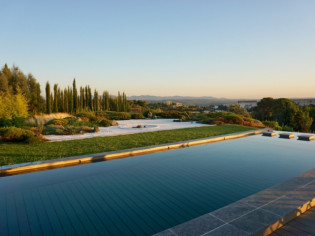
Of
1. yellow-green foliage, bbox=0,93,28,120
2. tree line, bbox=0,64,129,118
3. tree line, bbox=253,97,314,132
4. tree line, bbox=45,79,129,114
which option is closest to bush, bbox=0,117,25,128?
yellow-green foliage, bbox=0,93,28,120

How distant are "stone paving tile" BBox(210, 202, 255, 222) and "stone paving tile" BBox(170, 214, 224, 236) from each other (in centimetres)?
10

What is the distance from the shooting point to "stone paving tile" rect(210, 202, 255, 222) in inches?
90.7

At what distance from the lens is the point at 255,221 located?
7.20 ft

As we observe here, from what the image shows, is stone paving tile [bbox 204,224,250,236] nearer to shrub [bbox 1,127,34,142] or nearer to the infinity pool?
the infinity pool

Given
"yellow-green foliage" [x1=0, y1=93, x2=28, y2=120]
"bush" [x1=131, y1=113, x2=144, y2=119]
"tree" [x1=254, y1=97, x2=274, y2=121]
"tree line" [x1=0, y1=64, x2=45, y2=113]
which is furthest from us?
"tree" [x1=254, y1=97, x2=274, y2=121]

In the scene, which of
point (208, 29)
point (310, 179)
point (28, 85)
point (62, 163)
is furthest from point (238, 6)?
point (28, 85)

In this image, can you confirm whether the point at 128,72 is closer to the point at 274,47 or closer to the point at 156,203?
the point at 274,47

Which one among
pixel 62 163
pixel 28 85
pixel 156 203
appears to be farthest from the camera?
pixel 28 85

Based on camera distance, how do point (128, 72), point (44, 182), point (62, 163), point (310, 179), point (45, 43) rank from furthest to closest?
point (128, 72)
point (45, 43)
point (62, 163)
point (44, 182)
point (310, 179)

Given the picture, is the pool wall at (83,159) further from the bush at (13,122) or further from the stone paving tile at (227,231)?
the bush at (13,122)

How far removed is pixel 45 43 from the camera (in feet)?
43.6

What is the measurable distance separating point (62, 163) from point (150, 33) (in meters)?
12.1

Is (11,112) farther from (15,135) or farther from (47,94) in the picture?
(47,94)

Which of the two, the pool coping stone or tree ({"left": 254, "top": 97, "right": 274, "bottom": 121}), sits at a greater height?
tree ({"left": 254, "top": 97, "right": 274, "bottom": 121})
